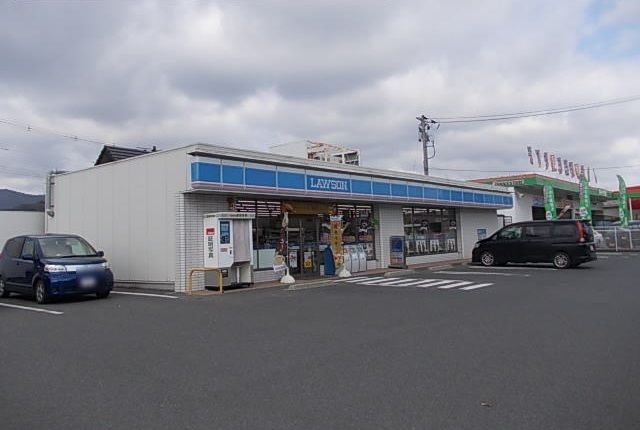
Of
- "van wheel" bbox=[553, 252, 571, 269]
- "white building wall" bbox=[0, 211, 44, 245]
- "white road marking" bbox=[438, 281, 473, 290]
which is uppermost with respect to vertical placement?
"white building wall" bbox=[0, 211, 44, 245]

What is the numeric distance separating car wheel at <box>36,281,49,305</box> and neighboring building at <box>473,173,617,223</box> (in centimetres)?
3028

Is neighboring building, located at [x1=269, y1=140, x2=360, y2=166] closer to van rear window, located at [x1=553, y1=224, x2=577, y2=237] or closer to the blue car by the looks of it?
van rear window, located at [x1=553, y1=224, x2=577, y2=237]

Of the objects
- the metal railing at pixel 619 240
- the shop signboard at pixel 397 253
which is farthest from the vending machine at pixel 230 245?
the metal railing at pixel 619 240

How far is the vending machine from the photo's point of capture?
14.7 m

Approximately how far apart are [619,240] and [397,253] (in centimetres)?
2004

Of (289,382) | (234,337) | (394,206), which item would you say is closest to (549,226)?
(394,206)

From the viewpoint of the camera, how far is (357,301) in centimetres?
1237

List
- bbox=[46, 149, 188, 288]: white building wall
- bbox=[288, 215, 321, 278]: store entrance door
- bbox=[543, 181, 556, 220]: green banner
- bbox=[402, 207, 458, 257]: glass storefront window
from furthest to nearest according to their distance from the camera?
bbox=[543, 181, 556, 220]: green banner < bbox=[402, 207, 458, 257]: glass storefront window < bbox=[288, 215, 321, 278]: store entrance door < bbox=[46, 149, 188, 288]: white building wall

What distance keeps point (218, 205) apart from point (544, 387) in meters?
11.9

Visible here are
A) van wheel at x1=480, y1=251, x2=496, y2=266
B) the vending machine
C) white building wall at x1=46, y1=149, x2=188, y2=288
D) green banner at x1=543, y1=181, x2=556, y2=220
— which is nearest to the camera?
the vending machine

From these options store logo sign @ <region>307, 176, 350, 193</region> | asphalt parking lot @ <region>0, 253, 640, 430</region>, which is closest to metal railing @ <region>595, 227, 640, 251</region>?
store logo sign @ <region>307, 176, 350, 193</region>

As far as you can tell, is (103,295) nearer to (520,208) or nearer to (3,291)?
(3,291)

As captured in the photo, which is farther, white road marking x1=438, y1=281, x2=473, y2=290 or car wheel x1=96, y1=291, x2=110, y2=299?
white road marking x1=438, y1=281, x2=473, y2=290

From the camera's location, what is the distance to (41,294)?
42.5ft
